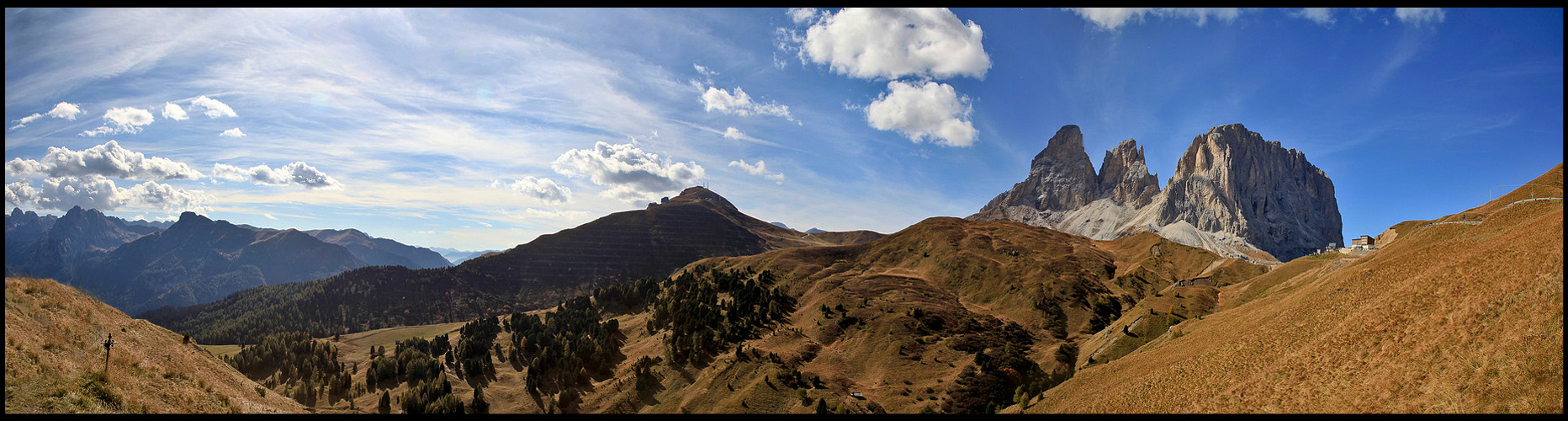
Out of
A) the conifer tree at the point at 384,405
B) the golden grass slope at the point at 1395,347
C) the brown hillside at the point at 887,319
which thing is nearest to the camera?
the golden grass slope at the point at 1395,347

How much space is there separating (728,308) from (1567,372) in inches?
3213

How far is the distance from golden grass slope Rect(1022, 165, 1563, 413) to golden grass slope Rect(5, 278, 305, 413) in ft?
171

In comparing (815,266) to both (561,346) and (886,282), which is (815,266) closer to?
(886,282)

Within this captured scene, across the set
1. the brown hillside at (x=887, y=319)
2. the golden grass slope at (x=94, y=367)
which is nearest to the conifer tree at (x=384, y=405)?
the brown hillside at (x=887, y=319)

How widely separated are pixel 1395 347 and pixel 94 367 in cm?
6253

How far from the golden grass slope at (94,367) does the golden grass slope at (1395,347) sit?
52.1 m

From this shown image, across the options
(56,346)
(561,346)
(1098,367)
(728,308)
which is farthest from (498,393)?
(1098,367)

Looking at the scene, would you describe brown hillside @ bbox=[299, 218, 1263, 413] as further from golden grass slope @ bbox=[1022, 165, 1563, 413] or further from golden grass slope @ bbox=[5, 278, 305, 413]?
golden grass slope @ bbox=[5, 278, 305, 413]

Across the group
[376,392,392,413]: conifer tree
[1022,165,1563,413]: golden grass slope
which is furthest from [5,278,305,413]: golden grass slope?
[376,392,392,413]: conifer tree

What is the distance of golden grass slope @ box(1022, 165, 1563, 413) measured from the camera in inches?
884

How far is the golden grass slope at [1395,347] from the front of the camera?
2245 cm

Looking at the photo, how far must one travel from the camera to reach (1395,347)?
1097 inches

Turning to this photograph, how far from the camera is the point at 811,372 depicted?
6419 centimetres

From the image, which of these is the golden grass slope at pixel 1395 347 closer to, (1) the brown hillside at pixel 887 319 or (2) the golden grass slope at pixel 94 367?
(1) the brown hillside at pixel 887 319
